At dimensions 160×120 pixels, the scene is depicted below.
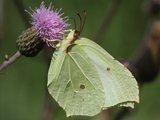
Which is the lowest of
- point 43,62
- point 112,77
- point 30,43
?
point 43,62

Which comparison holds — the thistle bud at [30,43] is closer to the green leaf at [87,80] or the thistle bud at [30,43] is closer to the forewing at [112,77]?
the green leaf at [87,80]

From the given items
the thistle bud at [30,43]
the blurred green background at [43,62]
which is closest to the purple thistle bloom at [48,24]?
the thistle bud at [30,43]

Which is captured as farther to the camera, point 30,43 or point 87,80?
point 87,80

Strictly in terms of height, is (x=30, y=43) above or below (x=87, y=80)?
above

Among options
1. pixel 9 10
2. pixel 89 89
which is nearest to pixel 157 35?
pixel 89 89

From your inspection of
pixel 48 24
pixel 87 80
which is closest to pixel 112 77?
pixel 87 80

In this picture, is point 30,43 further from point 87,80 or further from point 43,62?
point 43,62

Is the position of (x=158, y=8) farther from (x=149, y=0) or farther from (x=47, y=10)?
(x=47, y=10)
